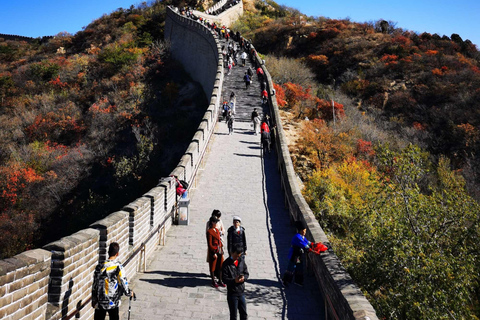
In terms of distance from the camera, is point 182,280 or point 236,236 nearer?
point 236,236

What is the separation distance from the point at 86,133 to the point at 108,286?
30978mm

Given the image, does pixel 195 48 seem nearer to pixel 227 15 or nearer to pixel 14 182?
pixel 14 182

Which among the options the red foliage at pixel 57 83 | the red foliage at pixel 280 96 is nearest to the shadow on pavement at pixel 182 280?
the red foliage at pixel 280 96

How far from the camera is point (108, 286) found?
5129 mm

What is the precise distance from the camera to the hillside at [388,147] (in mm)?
8016

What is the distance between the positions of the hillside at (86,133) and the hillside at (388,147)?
996cm

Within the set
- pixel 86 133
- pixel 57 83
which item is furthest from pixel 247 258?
pixel 57 83

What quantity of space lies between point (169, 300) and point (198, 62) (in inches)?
1306

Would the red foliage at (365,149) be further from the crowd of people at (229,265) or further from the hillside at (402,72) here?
the crowd of people at (229,265)

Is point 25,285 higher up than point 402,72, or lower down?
lower down

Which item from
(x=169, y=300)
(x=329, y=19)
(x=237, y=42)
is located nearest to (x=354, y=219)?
(x=169, y=300)

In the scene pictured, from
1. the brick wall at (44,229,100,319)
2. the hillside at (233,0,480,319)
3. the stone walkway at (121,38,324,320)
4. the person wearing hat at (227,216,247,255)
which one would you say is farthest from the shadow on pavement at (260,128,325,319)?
the brick wall at (44,229,100,319)

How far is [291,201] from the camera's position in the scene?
36.6 feet

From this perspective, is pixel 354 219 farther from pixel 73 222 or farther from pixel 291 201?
pixel 73 222
